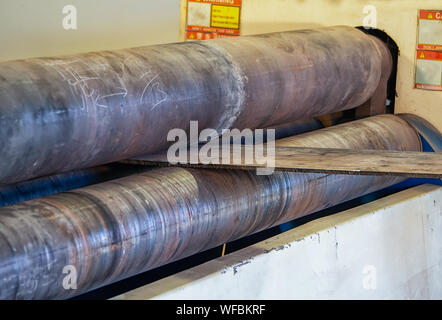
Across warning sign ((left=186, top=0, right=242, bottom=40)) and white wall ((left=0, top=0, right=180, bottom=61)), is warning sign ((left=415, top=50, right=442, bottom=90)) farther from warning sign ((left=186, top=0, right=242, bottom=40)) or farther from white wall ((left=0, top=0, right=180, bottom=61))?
white wall ((left=0, top=0, right=180, bottom=61))

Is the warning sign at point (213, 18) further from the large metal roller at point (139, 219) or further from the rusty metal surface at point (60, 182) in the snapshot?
the rusty metal surface at point (60, 182)

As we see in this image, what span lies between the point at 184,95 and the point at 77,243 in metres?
0.55

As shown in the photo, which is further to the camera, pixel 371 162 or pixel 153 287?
pixel 371 162

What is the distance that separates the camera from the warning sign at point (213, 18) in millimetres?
3055

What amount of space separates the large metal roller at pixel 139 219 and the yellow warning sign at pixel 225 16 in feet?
3.10

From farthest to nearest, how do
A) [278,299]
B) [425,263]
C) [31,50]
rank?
[31,50]
[425,263]
[278,299]

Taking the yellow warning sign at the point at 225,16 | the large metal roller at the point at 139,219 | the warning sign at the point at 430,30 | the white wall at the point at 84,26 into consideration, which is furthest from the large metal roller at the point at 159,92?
the white wall at the point at 84,26

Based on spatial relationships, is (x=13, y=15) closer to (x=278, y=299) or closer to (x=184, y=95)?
(x=184, y=95)

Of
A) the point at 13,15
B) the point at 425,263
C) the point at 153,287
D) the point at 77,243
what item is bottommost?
the point at 425,263

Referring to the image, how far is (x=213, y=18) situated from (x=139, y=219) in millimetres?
1612

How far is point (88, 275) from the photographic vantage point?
157 cm

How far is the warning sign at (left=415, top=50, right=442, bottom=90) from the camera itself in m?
2.63

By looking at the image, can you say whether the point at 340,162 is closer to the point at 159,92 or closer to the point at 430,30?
the point at 159,92

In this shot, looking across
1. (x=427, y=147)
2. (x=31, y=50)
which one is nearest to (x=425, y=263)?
(x=427, y=147)
